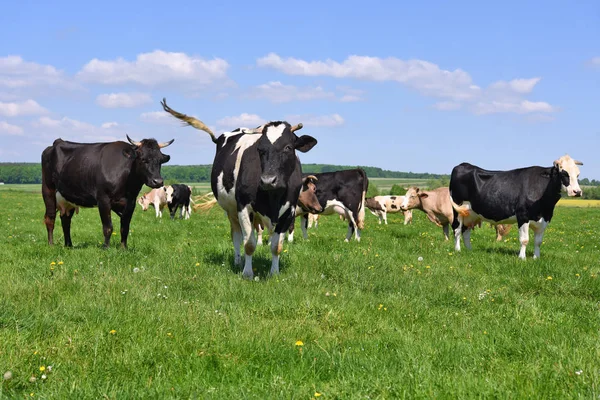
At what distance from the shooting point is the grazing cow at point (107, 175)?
36.6ft

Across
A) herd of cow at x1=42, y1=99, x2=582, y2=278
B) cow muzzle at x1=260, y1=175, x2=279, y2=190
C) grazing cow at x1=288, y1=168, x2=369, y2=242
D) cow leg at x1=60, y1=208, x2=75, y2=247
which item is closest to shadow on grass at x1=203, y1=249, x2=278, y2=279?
herd of cow at x1=42, y1=99, x2=582, y2=278

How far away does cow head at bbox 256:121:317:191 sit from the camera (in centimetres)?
811

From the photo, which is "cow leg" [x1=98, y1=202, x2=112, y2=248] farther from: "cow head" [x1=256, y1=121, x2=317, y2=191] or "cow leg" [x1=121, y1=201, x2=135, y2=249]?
"cow head" [x1=256, y1=121, x2=317, y2=191]

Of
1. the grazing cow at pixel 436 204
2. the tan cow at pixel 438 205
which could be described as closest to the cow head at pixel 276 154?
the tan cow at pixel 438 205

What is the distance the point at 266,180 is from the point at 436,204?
1362cm

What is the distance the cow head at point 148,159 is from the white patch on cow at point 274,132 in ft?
11.5

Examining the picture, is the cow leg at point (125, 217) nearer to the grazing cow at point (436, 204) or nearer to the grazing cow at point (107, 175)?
the grazing cow at point (107, 175)

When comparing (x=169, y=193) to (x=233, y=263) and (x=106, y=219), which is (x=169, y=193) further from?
(x=233, y=263)

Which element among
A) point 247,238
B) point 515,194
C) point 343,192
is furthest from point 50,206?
point 515,194

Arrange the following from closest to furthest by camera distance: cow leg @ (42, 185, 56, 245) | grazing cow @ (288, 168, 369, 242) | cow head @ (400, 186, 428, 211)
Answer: cow leg @ (42, 185, 56, 245) → grazing cow @ (288, 168, 369, 242) → cow head @ (400, 186, 428, 211)

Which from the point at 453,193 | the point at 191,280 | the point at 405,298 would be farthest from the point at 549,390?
the point at 453,193

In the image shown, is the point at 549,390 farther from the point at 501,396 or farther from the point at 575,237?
the point at 575,237

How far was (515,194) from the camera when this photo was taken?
1282 centimetres

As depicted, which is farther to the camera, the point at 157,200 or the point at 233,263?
the point at 157,200
